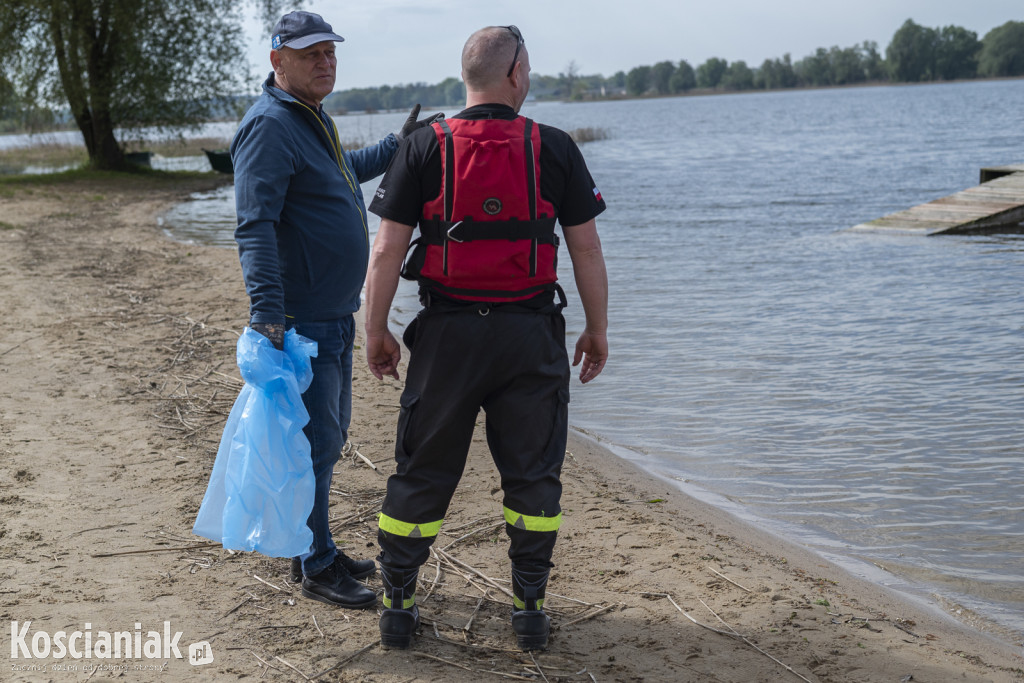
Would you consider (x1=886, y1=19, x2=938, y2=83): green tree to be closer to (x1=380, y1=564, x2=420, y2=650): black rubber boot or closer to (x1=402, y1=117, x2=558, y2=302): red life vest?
(x1=402, y1=117, x2=558, y2=302): red life vest

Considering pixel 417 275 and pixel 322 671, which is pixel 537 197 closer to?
pixel 417 275

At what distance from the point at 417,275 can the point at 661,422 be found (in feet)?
Result: 12.7

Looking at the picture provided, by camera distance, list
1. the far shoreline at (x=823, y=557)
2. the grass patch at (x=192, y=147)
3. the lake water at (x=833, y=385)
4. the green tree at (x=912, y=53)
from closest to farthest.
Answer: the far shoreline at (x=823, y=557), the lake water at (x=833, y=385), the grass patch at (x=192, y=147), the green tree at (x=912, y=53)

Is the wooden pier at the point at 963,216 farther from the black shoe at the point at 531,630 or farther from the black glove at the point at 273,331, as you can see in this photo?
the black glove at the point at 273,331

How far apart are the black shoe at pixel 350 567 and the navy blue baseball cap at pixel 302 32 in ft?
6.40

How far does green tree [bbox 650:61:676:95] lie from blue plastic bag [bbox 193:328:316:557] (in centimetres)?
18522

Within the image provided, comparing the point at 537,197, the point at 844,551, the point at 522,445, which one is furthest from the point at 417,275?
the point at 844,551

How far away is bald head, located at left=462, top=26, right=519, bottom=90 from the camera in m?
2.92

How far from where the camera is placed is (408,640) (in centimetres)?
318

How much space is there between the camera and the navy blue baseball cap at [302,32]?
314 centimetres

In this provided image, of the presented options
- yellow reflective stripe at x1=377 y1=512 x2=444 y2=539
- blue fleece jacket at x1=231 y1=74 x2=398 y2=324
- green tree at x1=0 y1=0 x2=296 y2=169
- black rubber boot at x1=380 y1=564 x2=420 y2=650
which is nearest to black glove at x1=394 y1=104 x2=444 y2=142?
blue fleece jacket at x1=231 y1=74 x2=398 y2=324

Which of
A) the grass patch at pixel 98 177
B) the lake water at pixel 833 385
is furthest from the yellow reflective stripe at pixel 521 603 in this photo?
the grass patch at pixel 98 177

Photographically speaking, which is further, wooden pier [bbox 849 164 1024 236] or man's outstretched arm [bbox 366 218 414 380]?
wooden pier [bbox 849 164 1024 236]

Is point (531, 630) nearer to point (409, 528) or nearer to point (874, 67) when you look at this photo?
point (409, 528)
